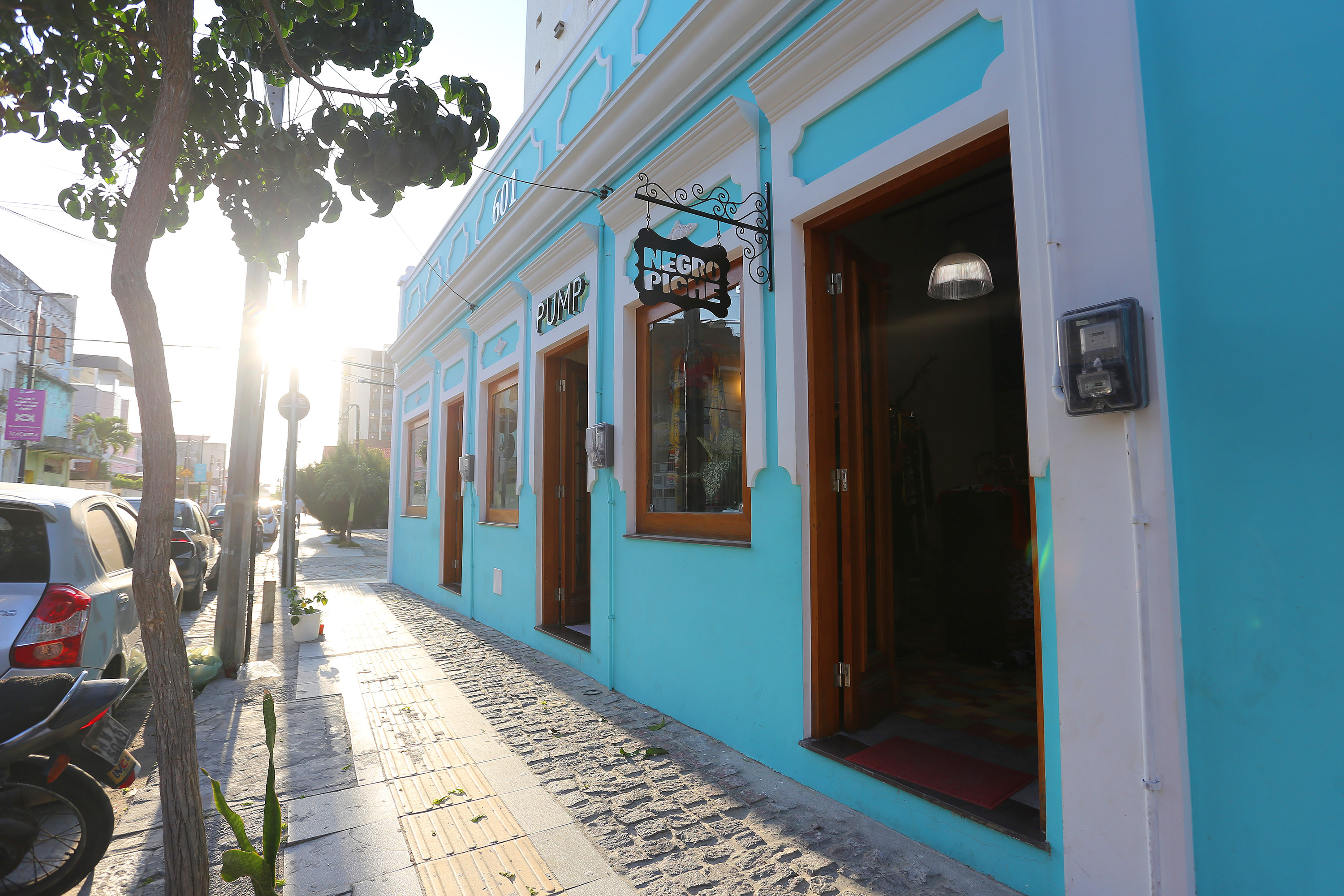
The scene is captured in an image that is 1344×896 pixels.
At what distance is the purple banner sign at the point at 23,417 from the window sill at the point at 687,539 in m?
22.5

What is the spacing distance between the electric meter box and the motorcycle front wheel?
12.6ft

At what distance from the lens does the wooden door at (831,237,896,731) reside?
3445 millimetres

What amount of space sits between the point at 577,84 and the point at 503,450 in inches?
158

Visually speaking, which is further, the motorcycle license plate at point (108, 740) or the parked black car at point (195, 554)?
the parked black car at point (195, 554)

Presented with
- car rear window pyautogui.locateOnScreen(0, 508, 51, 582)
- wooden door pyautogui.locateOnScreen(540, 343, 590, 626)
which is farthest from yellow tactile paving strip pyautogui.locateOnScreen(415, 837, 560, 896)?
wooden door pyautogui.locateOnScreen(540, 343, 590, 626)

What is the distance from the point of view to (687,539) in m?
4.32

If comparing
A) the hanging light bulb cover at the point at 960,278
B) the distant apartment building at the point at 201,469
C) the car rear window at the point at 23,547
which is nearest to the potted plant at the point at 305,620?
the car rear window at the point at 23,547

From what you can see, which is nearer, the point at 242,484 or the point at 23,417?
the point at 242,484

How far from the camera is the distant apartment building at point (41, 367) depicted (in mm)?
23031

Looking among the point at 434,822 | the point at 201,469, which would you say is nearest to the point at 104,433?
the point at 201,469

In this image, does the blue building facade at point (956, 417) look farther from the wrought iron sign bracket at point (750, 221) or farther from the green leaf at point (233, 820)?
the green leaf at point (233, 820)

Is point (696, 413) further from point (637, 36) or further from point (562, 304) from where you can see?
point (637, 36)

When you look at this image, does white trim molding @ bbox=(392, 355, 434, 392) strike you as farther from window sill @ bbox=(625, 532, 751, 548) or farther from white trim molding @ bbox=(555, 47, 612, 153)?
window sill @ bbox=(625, 532, 751, 548)

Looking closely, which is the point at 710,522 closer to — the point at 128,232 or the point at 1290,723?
the point at 1290,723
